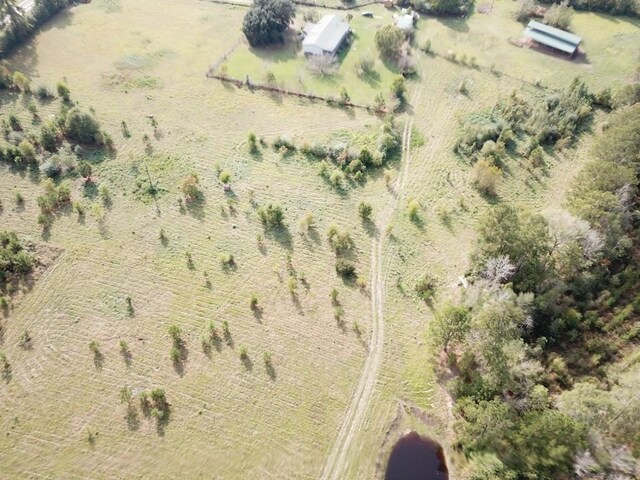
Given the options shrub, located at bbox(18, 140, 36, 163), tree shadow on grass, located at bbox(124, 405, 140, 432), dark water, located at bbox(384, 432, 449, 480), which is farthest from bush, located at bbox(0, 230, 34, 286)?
dark water, located at bbox(384, 432, 449, 480)

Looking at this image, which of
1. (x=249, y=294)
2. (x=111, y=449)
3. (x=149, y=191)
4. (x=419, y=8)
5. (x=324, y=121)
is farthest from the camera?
(x=419, y=8)

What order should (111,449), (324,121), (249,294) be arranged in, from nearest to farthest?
(111,449) → (249,294) → (324,121)

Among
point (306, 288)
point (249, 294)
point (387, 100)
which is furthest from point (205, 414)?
point (387, 100)

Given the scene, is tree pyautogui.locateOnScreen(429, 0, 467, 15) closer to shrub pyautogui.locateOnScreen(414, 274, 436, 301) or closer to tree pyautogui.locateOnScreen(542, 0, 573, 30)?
tree pyautogui.locateOnScreen(542, 0, 573, 30)

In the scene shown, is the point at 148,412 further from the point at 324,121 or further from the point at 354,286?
the point at 324,121

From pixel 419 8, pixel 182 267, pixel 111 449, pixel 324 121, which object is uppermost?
pixel 419 8

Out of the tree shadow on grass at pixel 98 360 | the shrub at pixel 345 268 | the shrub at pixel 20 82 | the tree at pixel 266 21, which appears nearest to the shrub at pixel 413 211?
the shrub at pixel 345 268

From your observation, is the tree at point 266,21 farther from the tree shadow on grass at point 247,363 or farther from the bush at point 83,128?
the tree shadow on grass at point 247,363
